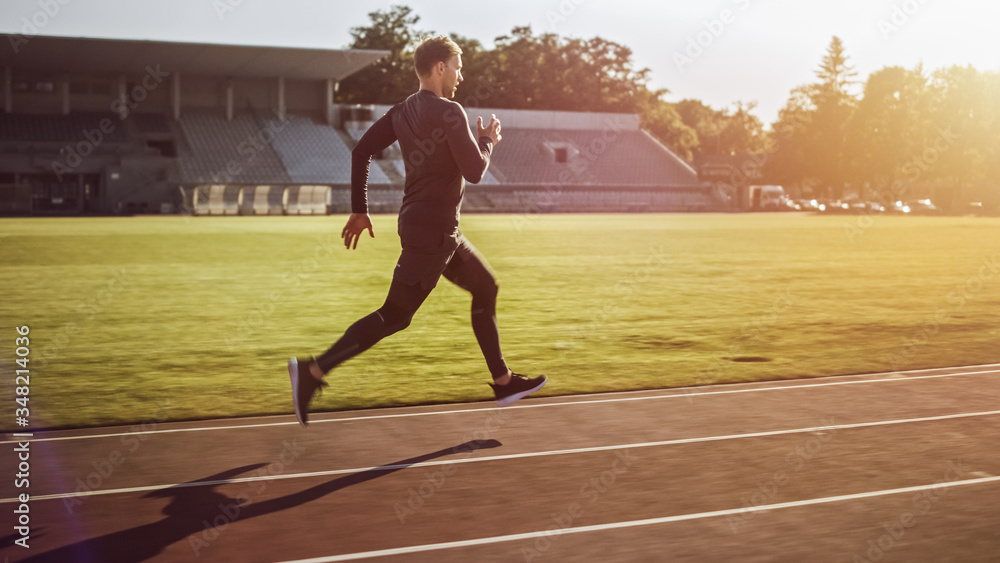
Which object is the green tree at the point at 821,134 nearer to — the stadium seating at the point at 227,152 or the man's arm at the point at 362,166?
the stadium seating at the point at 227,152

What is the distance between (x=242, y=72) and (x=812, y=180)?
6210 cm

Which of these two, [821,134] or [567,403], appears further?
[821,134]

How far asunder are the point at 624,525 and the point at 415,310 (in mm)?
1875

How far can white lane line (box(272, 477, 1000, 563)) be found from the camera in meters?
3.71

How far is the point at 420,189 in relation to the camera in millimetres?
5480

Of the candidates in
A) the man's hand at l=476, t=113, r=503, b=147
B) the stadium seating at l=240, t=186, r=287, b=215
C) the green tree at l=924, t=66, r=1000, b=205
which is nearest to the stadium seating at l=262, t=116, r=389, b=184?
the stadium seating at l=240, t=186, r=287, b=215

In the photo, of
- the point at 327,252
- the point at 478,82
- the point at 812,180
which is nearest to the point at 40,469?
the point at 327,252

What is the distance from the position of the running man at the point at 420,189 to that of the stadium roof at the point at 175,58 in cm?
5435

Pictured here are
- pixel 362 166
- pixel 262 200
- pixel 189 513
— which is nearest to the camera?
pixel 189 513

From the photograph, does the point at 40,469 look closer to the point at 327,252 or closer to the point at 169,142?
the point at 327,252

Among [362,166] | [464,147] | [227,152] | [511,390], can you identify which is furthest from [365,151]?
[227,152]

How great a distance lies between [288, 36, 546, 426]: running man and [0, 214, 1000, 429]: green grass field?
136 cm

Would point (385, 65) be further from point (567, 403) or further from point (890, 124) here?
point (567, 403)

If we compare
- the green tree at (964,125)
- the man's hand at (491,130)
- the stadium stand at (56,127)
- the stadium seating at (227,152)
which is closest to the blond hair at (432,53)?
the man's hand at (491,130)
